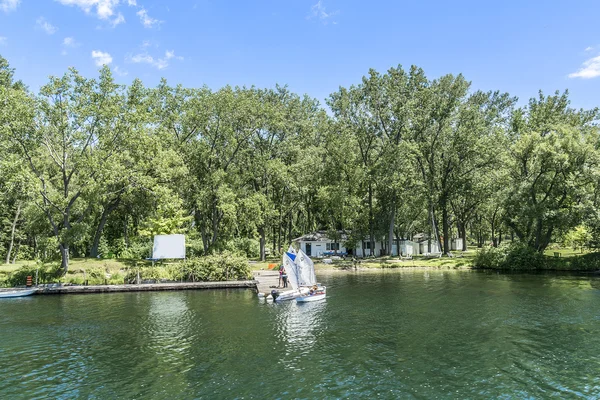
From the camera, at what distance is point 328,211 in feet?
255

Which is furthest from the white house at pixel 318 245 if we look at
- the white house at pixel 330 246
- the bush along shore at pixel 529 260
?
the bush along shore at pixel 529 260

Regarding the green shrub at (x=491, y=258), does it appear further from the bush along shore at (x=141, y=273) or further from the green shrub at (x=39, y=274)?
the green shrub at (x=39, y=274)

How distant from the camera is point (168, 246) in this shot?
52531 millimetres

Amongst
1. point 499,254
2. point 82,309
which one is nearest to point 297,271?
point 82,309

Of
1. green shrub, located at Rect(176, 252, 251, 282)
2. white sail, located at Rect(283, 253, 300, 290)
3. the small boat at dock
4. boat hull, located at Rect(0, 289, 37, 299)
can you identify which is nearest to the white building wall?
green shrub, located at Rect(176, 252, 251, 282)

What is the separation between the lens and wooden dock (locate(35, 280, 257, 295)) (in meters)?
42.5

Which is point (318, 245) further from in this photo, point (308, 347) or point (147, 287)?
point (308, 347)

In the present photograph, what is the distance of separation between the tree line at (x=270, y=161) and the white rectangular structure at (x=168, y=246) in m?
4.68

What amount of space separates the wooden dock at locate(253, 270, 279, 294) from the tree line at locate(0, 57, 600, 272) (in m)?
12.6

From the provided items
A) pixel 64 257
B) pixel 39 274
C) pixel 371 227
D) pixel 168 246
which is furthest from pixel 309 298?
pixel 371 227

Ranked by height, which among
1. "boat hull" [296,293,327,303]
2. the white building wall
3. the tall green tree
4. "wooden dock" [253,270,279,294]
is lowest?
"boat hull" [296,293,327,303]

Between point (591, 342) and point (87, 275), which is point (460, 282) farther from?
point (87, 275)

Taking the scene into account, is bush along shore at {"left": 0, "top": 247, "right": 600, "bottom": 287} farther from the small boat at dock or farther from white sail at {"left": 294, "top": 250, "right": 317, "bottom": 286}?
the small boat at dock

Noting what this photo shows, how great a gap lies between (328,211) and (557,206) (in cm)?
3704
